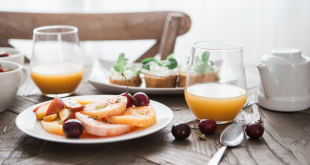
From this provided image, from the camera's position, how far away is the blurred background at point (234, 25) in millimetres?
2988

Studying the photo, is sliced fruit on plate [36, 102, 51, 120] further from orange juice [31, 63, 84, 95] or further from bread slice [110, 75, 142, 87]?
bread slice [110, 75, 142, 87]

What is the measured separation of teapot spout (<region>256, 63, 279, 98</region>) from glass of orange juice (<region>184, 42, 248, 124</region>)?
0.51 feet

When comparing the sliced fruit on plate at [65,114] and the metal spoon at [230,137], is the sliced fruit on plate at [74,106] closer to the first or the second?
the sliced fruit on plate at [65,114]

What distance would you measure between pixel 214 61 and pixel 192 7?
2312mm

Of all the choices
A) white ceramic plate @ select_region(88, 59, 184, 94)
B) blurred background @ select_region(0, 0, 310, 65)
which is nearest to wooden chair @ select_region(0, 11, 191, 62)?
white ceramic plate @ select_region(88, 59, 184, 94)

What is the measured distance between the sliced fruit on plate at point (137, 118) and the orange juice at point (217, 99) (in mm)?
150

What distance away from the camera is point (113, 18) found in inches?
80.1

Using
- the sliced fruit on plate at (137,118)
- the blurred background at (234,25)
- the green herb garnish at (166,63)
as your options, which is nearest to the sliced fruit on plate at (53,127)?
the sliced fruit on plate at (137,118)

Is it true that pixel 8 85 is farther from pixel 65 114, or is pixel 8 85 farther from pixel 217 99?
pixel 217 99

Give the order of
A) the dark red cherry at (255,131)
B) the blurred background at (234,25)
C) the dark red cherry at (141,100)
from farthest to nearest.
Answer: the blurred background at (234,25)
the dark red cherry at (141,100)
the dark red cherry at (255,131)

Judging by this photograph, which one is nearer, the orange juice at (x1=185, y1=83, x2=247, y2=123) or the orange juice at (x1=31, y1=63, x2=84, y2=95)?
the orange juice at (x1=185, y1=83, x2=247, y2=123)

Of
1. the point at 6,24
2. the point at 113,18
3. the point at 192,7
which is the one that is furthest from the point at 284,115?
the point at 192,7

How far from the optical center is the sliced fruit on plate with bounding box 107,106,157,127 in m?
0.78

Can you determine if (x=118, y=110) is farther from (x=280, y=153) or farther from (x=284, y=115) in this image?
(x=284, y=115)
